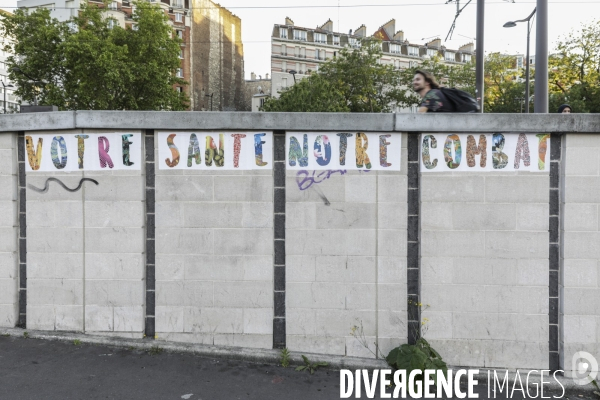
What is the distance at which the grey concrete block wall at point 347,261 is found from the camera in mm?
4785

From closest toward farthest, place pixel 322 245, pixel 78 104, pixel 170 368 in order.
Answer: pixel 170 368 → pixel 322 245 → pixel 78 104

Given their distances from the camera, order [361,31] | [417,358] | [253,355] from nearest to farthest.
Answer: [417,358]
[253,355]
[361,31]

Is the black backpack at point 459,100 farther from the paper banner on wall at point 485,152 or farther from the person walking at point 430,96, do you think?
the paper banner on wall at point 485,152

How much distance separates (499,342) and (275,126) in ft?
10.0

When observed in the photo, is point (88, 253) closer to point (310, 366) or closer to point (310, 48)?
point (310, 366)

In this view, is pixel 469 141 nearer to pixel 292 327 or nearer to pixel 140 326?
pixel 292 327

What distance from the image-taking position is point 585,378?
4594mm

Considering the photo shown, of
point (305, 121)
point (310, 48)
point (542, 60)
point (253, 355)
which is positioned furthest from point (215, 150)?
point (310, 48)

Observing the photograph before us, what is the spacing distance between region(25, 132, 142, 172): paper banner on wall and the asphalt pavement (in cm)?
183

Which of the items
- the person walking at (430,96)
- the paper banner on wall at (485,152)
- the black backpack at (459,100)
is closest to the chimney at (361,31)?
the person walking at (430,96)

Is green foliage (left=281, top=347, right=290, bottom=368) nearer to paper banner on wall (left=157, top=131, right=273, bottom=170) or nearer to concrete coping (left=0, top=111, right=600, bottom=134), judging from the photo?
paper banner on wall (left=157, top=131, right=273, bottom=170)

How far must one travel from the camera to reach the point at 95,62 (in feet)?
92.1

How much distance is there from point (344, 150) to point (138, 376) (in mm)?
2837

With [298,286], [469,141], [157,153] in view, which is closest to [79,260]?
[157,153]
